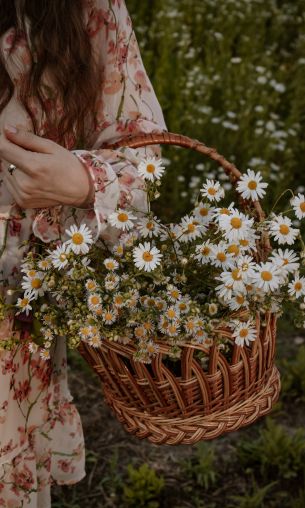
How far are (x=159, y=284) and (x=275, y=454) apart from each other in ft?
3.93

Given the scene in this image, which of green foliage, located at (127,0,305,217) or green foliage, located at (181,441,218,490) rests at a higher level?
green foliage, located at (127,0,305,217)

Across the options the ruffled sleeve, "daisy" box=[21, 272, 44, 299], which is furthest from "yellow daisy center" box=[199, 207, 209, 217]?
"daisy" box=[21, 272, 44, 299]

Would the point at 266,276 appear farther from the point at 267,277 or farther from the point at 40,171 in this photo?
the point at 40,171

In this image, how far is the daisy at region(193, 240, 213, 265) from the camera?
1104 mm

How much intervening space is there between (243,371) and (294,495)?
3.45 feet

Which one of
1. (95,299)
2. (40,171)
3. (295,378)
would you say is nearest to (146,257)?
(95,299)

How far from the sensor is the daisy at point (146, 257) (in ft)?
3.51

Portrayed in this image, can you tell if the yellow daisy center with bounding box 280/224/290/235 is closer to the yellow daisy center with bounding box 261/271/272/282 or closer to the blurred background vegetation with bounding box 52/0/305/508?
the yellow daisy center with bounding box 261/271/272/282

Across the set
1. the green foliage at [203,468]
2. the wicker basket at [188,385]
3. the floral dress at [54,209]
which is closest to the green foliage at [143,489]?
the green foliage at [203,468]

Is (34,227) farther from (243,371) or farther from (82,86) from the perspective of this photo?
(243,371)

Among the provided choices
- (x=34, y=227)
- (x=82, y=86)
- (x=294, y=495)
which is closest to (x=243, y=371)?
(x=34, y=227)

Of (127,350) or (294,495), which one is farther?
(294,495)

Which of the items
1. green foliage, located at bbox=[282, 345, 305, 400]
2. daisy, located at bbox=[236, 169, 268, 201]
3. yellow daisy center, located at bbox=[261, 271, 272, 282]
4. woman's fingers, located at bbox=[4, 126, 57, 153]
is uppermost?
woman's fingers, located at bbox=[4, 126, 57, 153]

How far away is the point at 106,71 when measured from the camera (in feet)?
4.17
